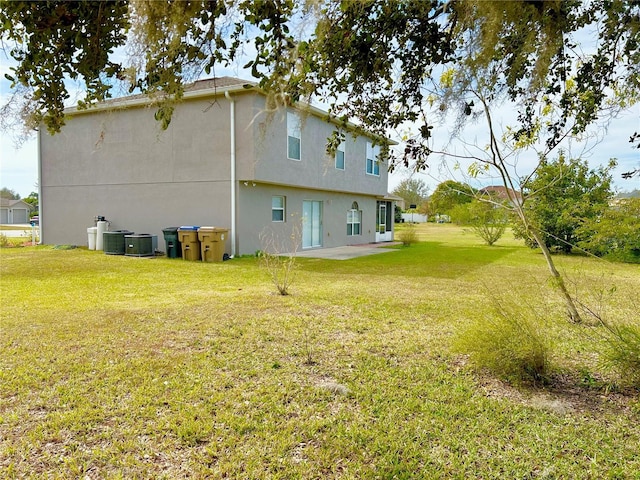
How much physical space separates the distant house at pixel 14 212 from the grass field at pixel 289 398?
6405 centimetres

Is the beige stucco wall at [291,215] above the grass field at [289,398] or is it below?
above

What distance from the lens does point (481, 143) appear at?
5086 millimetres

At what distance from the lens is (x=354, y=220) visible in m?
22.2

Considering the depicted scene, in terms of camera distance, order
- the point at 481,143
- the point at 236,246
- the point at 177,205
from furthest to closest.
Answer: the point at 177,205, the point at 236,246, the point at 481,143

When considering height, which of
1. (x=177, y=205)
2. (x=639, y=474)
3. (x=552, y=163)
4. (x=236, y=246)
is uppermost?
(x=552, y=163)

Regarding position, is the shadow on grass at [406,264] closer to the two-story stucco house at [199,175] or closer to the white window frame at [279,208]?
the white window frame at [279,208]

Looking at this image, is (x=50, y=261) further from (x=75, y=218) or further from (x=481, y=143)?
(x=481, y=143)

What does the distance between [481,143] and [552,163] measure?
14085 mm

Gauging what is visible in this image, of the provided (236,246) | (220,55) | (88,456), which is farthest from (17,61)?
(236,246)

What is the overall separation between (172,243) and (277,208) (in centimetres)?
409

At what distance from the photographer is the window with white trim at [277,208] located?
16000 millimetres

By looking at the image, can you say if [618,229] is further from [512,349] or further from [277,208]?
[277,208]

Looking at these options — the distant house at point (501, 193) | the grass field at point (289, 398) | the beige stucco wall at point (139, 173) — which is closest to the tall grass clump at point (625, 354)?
the grass field at point (289, 398)

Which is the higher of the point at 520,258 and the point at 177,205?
the point at 177,205
